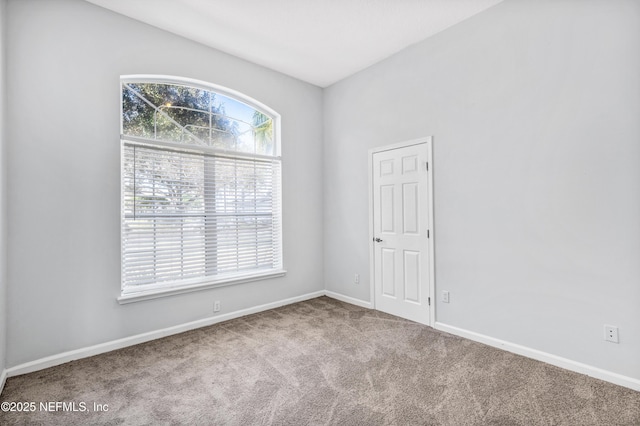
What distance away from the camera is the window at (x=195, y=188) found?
9.66 ft

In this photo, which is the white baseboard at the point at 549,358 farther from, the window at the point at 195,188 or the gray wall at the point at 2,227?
the gray wall at the point at 2,227

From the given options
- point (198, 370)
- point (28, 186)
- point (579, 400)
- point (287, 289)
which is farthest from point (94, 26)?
point (579, 400)

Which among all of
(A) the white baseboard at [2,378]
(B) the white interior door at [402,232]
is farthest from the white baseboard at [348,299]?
(A) the white baseboard at [2,378]

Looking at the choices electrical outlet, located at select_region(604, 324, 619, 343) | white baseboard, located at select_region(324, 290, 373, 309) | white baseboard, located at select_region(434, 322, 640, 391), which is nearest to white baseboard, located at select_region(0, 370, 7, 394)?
white baseboard, located at select_region(324, 290, 373, 309)

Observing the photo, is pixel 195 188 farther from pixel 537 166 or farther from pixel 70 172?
pixel 537 166

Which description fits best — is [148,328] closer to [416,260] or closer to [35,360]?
[35,360]

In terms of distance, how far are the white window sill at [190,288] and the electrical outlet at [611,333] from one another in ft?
10.4

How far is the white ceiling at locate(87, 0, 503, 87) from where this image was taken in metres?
2.70

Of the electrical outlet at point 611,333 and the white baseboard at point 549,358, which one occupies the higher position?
the electrical outlet at point 611,333

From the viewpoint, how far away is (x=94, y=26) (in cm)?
267

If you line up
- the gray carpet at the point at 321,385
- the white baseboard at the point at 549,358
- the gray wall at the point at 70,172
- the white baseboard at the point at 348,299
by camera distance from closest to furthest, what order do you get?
the gray carpet at the point at 321,385 → the white baseboard at the point at 549,358 → the gray wall at the point at 70,172 → the white baseboard at the point at 348,299

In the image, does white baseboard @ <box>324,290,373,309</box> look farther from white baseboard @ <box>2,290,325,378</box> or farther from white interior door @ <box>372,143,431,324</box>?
white baseboard @ <box>2,290,325,378</box>

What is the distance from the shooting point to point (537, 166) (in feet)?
8.16

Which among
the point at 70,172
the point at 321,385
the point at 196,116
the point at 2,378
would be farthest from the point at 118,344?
the point at 196,116
